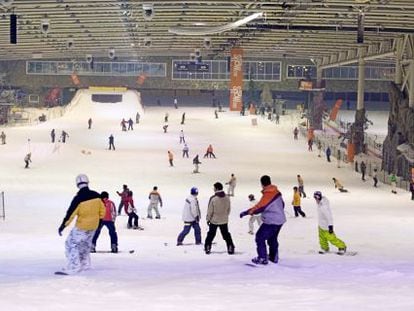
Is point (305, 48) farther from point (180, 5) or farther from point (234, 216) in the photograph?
point (234, 216)

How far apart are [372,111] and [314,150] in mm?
32157

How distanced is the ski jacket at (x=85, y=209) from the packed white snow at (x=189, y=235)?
0.53m

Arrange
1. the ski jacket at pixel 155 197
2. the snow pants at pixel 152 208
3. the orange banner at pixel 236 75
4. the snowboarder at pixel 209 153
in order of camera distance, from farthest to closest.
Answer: the orange banner at pixel 236 75
the snowboarder at pixel 209 153
the snow pants at pixel 152 208
the ski jacket at pixel 155 197

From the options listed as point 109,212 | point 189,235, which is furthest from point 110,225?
point 189,235

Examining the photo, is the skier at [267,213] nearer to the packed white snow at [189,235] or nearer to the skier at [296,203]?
the packed white snow at [189,235]

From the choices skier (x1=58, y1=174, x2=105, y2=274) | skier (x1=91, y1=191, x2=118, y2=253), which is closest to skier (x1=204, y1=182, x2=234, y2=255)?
skier (x1=91, y1=191, x2=118, y2=253)

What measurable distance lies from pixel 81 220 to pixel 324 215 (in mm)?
4704

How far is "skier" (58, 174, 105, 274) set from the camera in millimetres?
8203

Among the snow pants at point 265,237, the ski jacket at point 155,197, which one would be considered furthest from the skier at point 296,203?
the snow pants at point 265,237

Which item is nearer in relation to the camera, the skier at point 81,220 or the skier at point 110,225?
the skier at point 81,220

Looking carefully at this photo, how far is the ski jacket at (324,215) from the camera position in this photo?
38.8 feet

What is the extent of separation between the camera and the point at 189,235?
57.0 feet

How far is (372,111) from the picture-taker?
77562mm

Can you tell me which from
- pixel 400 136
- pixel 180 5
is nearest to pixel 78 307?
pixel 180 5
